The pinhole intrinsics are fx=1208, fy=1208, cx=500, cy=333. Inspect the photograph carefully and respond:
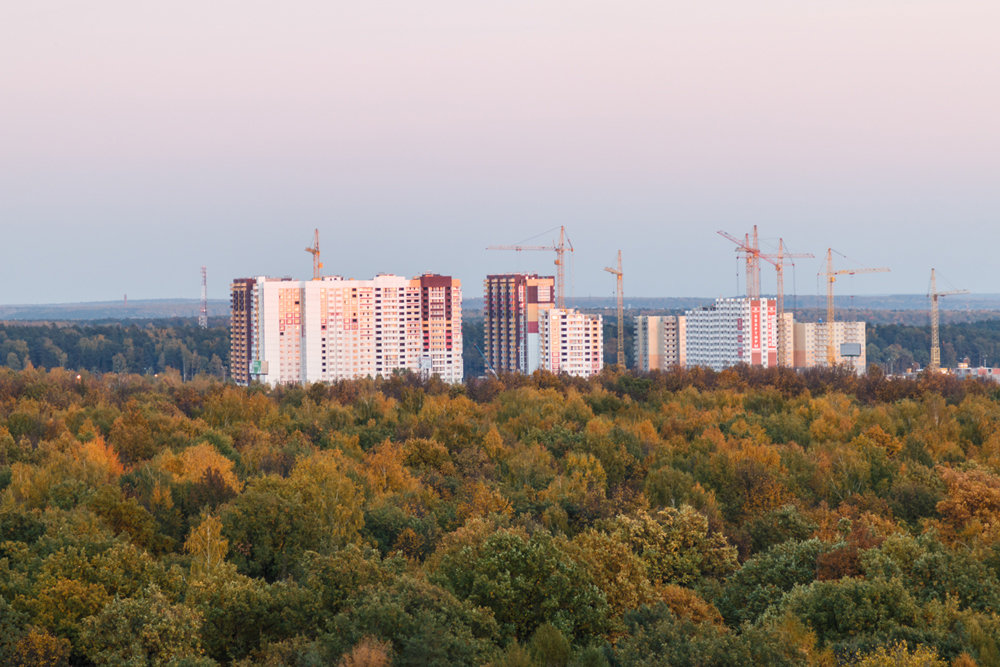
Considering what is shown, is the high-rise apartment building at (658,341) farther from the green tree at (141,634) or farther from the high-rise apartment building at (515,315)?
the green tree at (141,634)

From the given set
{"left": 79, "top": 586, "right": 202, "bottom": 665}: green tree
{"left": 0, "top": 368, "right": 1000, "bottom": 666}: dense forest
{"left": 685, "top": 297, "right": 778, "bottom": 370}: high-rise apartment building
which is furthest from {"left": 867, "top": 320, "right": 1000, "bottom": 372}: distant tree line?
{"left": 79, "top": 586, "right": 202, "bottom": 665}: green tree

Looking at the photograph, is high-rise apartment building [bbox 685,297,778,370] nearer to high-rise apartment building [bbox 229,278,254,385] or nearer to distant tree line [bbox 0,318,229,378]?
high-rise apartment building [bbox 229,278,254,385]

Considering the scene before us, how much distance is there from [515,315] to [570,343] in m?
13.8

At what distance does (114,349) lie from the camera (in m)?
170

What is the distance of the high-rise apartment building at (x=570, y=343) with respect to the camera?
148 metres

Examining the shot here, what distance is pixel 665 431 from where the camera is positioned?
5928 centimetres

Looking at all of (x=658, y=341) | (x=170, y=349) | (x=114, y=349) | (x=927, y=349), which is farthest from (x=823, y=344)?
(x=114, y=349)

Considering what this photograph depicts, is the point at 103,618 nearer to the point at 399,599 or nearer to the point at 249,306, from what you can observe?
the point at 399,599

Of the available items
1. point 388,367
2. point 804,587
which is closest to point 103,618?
point 804,587

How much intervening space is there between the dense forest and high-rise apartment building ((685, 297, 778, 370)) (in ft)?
271

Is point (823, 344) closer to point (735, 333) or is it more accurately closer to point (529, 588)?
point (735, 333)

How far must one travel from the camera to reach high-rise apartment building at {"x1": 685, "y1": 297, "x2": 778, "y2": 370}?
153m

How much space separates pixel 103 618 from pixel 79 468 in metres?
19.8

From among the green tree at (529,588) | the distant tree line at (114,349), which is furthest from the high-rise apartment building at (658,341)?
the green tree at (529,588)
